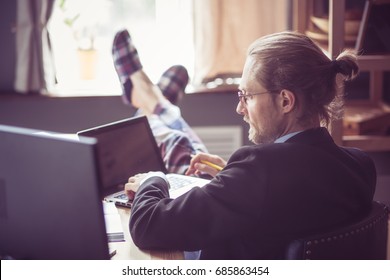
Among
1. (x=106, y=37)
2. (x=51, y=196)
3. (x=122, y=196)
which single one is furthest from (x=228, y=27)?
(x=51, y=196)

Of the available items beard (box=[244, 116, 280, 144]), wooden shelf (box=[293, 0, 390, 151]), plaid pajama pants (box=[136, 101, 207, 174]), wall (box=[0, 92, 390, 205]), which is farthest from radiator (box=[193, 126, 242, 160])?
beard (box=[244, 116, 280, 144])

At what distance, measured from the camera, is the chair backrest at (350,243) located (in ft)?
2.96

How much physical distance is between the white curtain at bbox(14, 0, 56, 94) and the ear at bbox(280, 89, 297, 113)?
1.97 meters

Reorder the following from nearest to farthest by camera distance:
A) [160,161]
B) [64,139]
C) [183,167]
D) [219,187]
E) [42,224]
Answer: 1. [64,139]
2. [42,224]
3. [219,187]
4. [160,161]
5. [183,167]

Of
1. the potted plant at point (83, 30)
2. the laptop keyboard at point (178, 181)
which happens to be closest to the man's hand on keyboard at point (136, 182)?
the laptop keyboard at point (178, 181)

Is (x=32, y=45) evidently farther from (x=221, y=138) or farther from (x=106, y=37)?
(x=221, y=138)

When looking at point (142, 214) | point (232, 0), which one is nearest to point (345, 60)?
point (142, 214)

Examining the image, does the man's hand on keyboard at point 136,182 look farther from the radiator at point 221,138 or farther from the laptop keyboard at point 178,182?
the radiator at point 221,138

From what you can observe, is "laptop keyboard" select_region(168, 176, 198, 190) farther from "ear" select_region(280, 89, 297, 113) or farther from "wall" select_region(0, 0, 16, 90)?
"wall" select_region(0, 0, 16, 90)

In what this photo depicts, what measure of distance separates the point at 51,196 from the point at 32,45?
2.17 metres

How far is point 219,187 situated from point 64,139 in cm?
37

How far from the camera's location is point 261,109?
112cm

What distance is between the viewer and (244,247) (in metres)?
1.04

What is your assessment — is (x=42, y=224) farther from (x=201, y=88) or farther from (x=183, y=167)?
(x=201, y=88)
